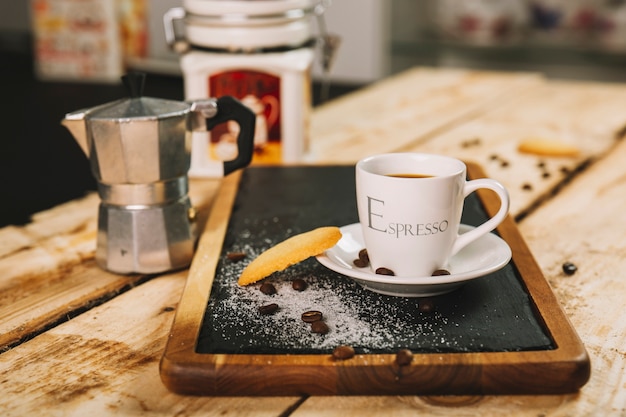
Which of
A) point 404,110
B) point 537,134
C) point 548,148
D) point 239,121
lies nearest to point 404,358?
point 239,121

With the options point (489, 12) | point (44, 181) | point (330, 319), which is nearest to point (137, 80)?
point (330, 319)

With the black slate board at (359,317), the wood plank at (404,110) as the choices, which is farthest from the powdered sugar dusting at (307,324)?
the wood plank at (404,110)

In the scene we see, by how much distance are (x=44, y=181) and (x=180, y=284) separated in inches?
39.4

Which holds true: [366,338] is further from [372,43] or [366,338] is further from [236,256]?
[372,43]

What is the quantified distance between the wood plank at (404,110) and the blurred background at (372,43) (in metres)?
0.97

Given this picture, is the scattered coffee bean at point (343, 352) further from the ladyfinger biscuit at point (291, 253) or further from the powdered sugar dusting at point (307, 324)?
the ladyfinger biscuit at point (291, 253)

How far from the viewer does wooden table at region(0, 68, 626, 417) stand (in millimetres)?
668

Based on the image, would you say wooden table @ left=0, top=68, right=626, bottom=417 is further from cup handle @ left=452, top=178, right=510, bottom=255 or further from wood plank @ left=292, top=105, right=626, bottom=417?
cup handle @ left=452, top=178, right=510, bottom=255

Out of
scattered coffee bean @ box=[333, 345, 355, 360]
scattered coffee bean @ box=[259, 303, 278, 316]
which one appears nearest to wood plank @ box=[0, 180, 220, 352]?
scattered coffee bean @ box=[259, 303, 278, 316]

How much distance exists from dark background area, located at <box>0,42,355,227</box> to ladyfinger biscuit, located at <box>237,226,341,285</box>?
18.9 inches

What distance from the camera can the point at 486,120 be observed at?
175 cm

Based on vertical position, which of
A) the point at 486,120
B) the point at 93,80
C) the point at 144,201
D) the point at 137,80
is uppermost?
the point at 137,80

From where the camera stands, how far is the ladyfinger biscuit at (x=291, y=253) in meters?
0.83

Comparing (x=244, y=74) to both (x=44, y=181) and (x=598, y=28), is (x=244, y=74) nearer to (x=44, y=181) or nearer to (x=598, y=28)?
(x=44, y=181)
